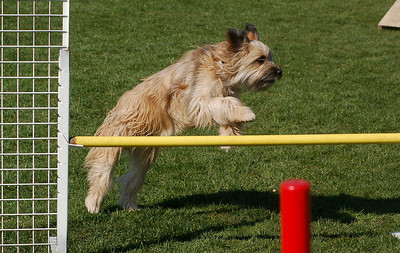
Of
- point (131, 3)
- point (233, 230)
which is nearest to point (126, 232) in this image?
point (233, 230)

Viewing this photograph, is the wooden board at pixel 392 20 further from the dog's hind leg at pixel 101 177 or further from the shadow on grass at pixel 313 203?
the dog's hind leg at pixel 101 177

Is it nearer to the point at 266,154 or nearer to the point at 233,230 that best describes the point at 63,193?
the point at 233,230

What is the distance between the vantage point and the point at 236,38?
5746 mm

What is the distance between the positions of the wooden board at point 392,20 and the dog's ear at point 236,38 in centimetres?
876

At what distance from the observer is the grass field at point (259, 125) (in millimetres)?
5230

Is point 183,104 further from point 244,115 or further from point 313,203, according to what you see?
point 313,203

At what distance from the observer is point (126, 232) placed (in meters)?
5.16

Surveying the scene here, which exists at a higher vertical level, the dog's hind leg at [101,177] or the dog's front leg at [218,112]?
the dog's front leg at [218,112]

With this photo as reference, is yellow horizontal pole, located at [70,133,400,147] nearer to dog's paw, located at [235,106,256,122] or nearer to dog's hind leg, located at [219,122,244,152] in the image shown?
dog's paw, located at [235,106,256,122]

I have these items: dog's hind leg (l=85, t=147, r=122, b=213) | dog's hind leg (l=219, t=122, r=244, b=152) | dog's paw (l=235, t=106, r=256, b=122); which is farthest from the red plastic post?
dog's hind leg (l=85, t=147, r=122, b=213)

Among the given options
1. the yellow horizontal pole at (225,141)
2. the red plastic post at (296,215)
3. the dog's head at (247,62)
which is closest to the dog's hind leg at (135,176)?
the dog's head at (247,62)

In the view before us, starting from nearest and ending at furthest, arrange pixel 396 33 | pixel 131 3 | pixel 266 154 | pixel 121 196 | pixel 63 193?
pixel 63 193 → pixel 121 196 → pixel 266 154 → pixel 396 33 → pixel 131 3

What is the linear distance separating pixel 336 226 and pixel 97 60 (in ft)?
21.4

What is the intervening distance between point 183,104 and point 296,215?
3658 mm
